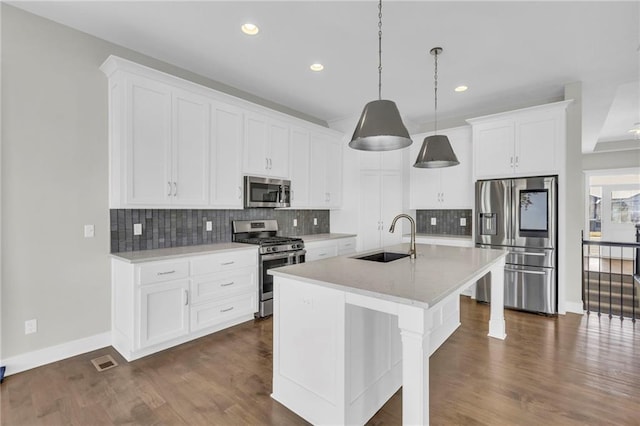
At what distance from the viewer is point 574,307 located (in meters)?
3.81

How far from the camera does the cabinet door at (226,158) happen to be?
343 cm

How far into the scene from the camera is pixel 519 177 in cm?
405

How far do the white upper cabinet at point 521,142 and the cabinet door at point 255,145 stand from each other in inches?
118

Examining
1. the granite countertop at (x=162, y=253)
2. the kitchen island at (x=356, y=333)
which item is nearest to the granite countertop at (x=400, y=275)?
→ the kitchen island at (x=356, y=333)

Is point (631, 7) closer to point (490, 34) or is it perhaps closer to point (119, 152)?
point (490, 34)

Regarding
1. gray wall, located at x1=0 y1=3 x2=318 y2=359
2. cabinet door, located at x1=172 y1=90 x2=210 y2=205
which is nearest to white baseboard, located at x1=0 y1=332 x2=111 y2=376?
gray wall, located at x1=0 y1=3 x2=318 y2=359

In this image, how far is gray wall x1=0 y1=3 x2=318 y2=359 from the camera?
241 cm

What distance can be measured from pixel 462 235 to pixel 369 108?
3.91m

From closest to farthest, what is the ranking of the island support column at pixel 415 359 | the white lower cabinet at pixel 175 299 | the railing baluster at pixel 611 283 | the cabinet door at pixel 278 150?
the island support column at pixel 415 359 → the white lower cabinet at pixel 175 299 → the railing baluster at pixel 611 283 → the cabinet door at pixel 278 150

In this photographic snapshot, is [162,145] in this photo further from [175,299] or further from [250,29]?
[175,299]

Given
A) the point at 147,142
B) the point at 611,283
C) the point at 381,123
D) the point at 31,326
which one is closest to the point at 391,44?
the point at 381,123

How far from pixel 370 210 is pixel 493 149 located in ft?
6.50

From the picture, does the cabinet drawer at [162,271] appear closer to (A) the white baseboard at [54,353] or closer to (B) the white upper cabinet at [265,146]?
(A) the white baseboard at [54,353]

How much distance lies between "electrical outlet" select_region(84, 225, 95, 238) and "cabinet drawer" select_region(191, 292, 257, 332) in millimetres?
1150
